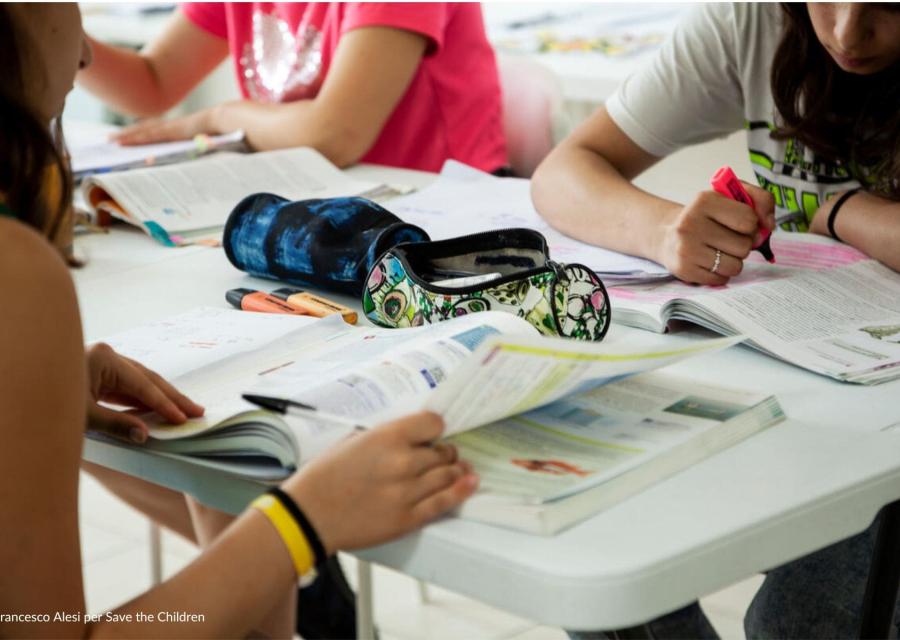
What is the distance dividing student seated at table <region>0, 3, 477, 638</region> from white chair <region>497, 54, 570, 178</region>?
1217 mm

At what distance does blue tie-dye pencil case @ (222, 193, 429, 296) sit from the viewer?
1070 mm

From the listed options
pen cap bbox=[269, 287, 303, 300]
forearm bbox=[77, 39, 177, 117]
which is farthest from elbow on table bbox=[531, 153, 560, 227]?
forearm bbox=[77, 39, 177, 117]

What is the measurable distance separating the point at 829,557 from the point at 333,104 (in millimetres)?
983

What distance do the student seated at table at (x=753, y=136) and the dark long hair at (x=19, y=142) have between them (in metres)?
Result: 0.60

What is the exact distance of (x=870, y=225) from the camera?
3.79 feet

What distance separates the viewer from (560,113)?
1.83m

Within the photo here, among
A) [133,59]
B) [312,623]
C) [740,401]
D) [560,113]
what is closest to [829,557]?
[740,401]

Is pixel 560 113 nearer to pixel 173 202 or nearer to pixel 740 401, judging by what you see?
pixel 173 202

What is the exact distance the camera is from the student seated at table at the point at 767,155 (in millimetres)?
1074

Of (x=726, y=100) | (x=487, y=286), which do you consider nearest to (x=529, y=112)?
(x=726, y=100)

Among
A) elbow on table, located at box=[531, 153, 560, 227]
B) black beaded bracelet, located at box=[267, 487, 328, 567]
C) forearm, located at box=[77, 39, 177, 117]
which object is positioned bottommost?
forearm, located at box=[77, 39, 177, 117]

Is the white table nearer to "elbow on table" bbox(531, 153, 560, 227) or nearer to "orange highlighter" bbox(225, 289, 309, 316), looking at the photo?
"orange highlighter" bbox(225, 289, 309, 316)

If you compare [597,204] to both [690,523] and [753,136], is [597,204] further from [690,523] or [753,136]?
[690,523]

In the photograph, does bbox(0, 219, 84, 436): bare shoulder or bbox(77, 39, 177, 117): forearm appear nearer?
bbox(0, 219, 84, 436): bare shoulder
